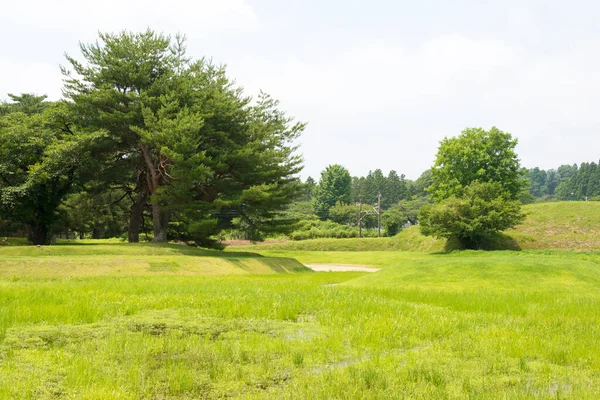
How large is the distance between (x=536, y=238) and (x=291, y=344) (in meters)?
56.9

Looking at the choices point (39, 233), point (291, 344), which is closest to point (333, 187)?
point (39, 233)

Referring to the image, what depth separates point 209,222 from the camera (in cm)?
3634

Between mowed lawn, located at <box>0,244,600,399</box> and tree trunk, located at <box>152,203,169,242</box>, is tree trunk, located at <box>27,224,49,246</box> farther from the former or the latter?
mowed lawn, located at <box>0,244,600,399</box>

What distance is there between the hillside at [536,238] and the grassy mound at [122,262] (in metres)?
29.3

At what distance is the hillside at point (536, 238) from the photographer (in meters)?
55.0

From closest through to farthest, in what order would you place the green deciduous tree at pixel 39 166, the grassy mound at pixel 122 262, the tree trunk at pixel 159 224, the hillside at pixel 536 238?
1. the grassy mound at pixel 122 262
2. the green deciduous tree at pixel 39 166
3. the tree trunk at pixel 159 224
4. the hillside at pixel 536 238

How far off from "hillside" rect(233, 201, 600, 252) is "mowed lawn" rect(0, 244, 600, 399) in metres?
43.4

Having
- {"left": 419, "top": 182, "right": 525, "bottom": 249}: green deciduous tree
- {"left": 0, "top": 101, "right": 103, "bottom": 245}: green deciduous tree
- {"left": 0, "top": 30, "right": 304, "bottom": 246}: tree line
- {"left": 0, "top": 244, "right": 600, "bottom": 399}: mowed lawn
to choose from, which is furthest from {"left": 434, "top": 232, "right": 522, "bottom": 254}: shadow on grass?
{"left": 0, "top": 101, "right": 103, "bottom": 245}: green deciduous tree

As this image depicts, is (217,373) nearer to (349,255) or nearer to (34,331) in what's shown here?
(34,331)

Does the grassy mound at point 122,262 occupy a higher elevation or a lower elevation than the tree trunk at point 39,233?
lower

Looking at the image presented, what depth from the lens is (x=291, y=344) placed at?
325 inches

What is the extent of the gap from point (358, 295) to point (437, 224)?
39.5m

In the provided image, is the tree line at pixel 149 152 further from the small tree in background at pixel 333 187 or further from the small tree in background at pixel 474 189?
the small tree in background at pixel 333 187

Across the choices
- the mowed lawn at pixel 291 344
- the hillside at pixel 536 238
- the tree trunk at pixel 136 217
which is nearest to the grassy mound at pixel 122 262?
the tree trunk at pixel 136 217
